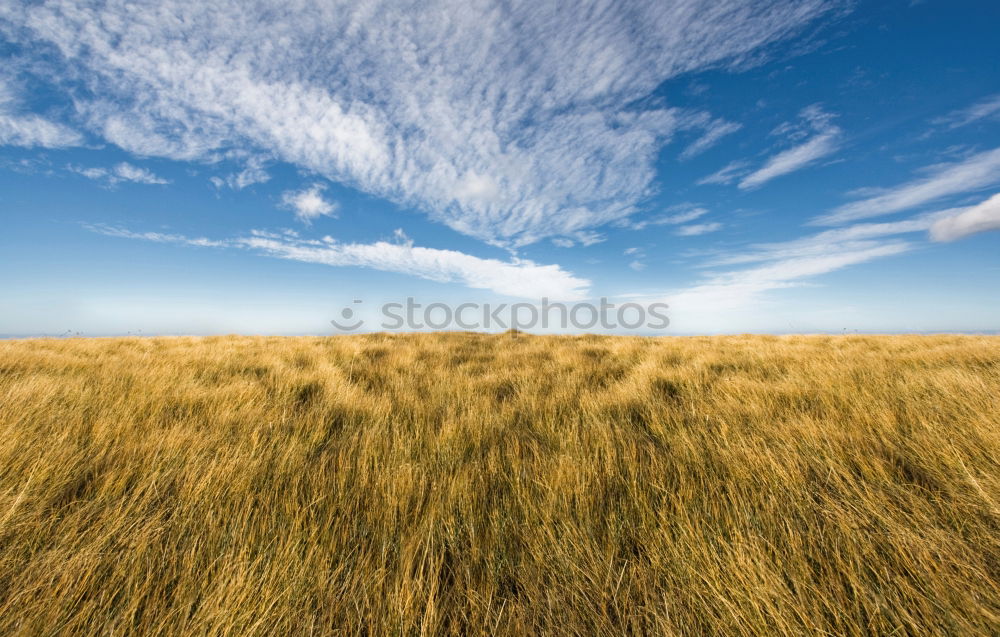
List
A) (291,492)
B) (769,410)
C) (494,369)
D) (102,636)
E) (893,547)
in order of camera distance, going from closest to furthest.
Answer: (102,636)
(893,547)
(291,492)
(769,410)
(494,369)

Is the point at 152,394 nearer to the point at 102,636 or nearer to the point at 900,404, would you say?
the point at 102,636

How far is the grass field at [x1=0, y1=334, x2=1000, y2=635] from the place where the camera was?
107cm

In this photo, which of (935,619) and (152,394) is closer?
(935,619)

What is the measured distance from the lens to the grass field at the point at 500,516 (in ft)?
3.50

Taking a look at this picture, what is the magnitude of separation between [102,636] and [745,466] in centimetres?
260

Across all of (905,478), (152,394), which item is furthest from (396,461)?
(905,478)

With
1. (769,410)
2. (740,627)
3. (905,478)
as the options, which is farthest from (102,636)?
(769,410)

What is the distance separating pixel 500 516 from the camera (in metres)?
1.58

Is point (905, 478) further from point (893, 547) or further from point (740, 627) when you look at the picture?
point (740, 627)

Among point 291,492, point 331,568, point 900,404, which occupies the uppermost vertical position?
point 900,404

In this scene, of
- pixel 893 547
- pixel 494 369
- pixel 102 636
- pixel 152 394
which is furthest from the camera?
pixel 494 369

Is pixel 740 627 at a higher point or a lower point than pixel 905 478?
lower

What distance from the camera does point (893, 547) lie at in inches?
49.6

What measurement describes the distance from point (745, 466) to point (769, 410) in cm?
115
